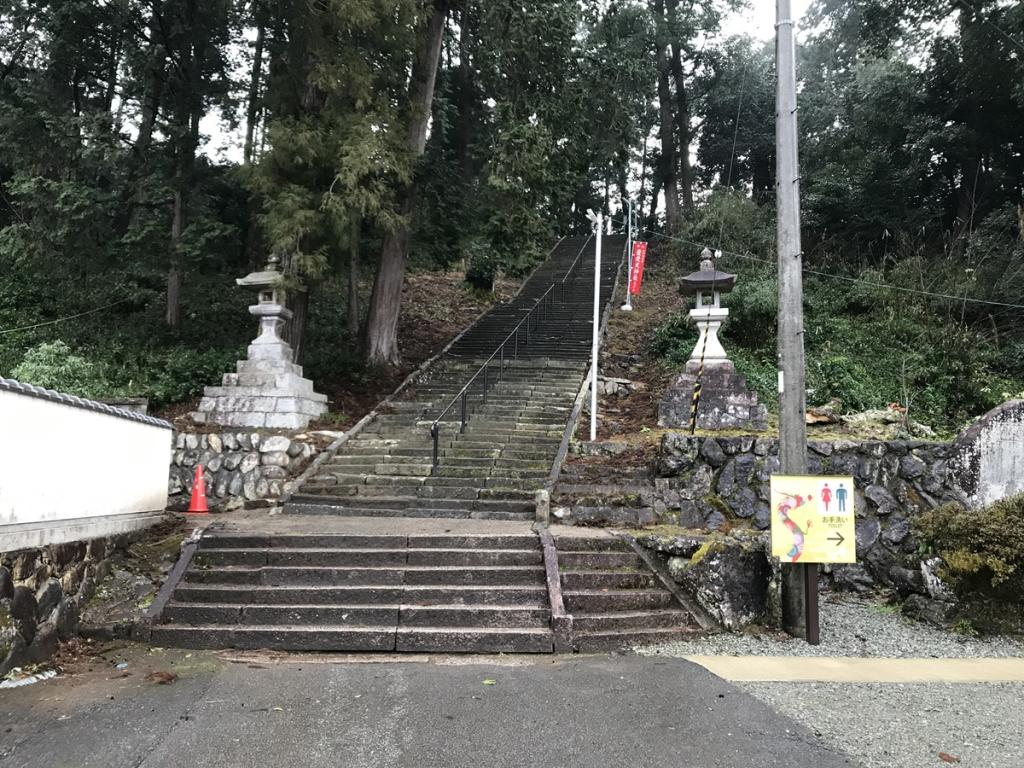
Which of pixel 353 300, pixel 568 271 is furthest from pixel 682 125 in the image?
pixel 353 300

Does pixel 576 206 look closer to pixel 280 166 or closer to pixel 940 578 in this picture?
pixel 280 166

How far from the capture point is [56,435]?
4.79m

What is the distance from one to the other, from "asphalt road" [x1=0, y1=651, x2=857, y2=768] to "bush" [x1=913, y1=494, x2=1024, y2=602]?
9.44ft

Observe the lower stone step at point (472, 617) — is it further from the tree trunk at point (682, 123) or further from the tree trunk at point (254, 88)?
the tree trunk at point (682, 123)

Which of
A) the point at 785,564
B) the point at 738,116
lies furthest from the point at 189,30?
the point at 738,116

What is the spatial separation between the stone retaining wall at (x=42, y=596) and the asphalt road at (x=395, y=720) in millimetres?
371

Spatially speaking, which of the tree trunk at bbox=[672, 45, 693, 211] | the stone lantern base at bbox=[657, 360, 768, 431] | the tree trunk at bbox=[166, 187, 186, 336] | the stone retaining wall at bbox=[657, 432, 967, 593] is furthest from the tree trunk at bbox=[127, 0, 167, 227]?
the tree trunk at bbox=[672, 45, 693, 211]

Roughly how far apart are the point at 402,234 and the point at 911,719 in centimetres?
1137

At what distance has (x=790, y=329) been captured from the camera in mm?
5910

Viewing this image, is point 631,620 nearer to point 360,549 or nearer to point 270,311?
point 360,549

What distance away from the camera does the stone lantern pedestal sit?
10.1 m

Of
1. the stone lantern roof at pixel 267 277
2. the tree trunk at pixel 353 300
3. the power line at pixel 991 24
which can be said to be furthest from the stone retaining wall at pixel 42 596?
the power line at pixel 991 24

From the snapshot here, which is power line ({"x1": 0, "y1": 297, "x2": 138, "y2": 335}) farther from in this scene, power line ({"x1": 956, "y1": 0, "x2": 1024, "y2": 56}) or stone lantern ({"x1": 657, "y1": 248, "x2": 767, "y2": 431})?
power line ({"x1": 956, "y1": 0, "x2": 1024, "y2": 56})

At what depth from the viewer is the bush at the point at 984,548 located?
18.0ft
